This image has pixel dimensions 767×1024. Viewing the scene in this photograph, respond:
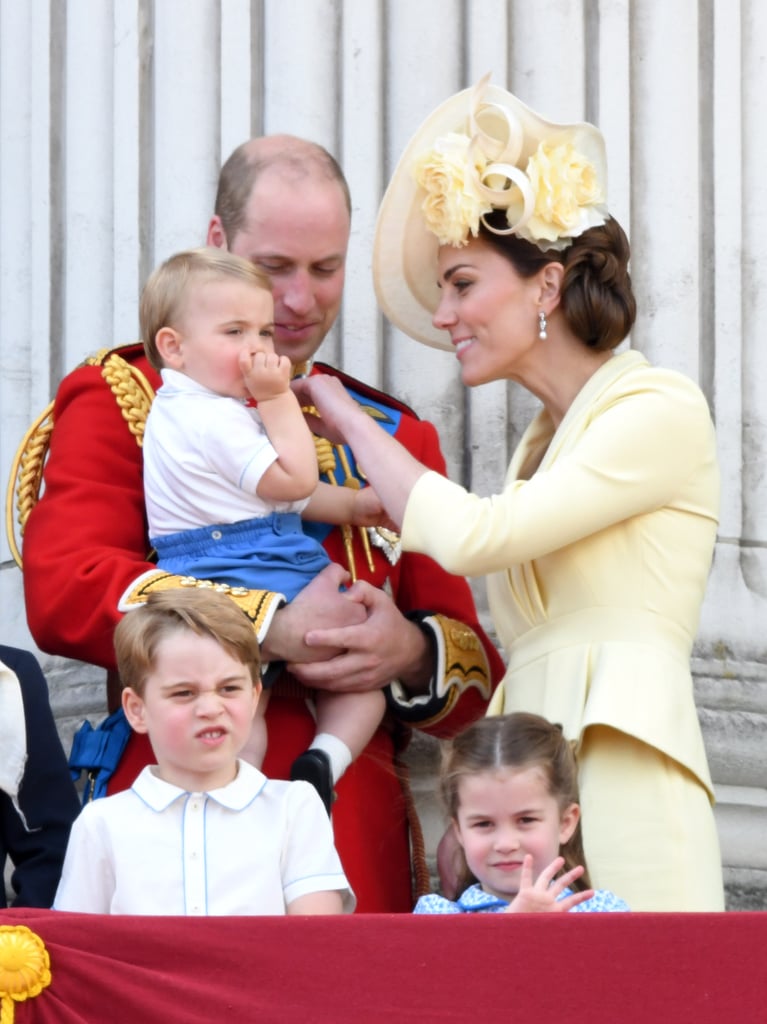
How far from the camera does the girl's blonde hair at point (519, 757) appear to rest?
3.28m

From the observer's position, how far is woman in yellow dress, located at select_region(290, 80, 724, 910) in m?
3.42

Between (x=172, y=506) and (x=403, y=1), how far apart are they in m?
1.53

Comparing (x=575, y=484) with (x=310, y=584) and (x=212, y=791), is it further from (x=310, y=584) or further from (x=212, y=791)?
(x=212, y=791)

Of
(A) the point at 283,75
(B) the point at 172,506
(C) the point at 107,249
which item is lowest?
(B) the point at 172,506

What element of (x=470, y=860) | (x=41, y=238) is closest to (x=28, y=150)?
(x=41, y=238)

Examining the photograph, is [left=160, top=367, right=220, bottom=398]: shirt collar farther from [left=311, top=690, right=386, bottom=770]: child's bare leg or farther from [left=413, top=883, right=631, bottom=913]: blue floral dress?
[left=413, top=883, right=631, bottom=913]: blue floral dress

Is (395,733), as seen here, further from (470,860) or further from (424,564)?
(470,860)

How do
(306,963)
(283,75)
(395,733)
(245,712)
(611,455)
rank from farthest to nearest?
(283,75)
(395,733)
(611,455)
(245,712)
(306,963)

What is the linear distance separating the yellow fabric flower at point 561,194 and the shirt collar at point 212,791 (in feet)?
3.34

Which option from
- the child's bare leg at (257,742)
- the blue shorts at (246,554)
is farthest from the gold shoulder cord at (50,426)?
the child's bare leg at (257,742)

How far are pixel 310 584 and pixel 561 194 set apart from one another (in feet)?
2.38

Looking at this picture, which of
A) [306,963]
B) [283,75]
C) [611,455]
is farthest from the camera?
[283,75]

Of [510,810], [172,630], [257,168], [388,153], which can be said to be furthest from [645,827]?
[388,153]

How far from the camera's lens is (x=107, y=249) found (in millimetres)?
4719
